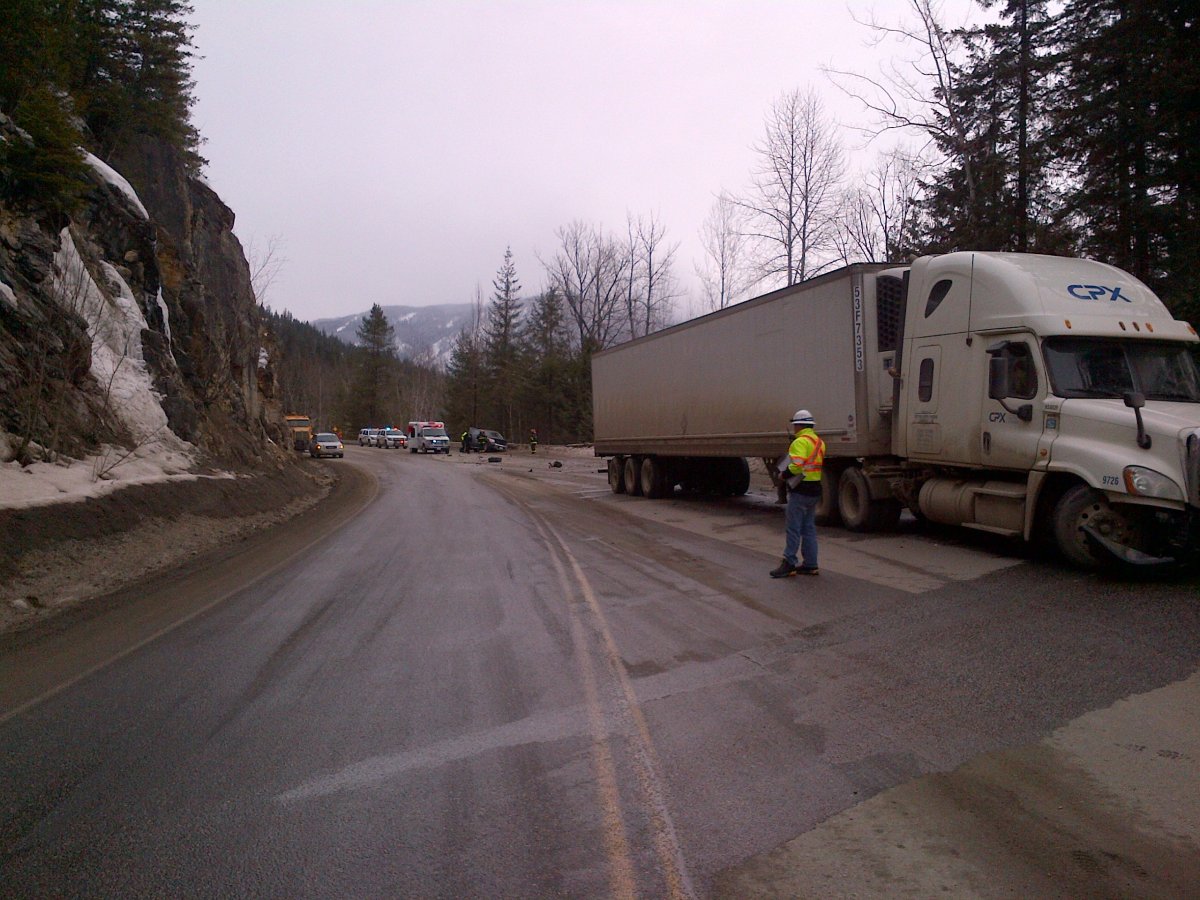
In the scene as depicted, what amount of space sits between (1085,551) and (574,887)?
7.73 metres

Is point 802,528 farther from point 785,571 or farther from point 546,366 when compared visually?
point 546,366

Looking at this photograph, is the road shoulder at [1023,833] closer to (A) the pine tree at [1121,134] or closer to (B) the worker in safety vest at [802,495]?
(B) the worker in safety vest at [802,495]

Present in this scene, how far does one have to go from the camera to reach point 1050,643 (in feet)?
21.1

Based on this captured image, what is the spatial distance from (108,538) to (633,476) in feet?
45.4

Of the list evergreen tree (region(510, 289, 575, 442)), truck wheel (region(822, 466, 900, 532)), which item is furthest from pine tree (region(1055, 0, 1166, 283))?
evergreen tree (region(510, 289, 575, 442))

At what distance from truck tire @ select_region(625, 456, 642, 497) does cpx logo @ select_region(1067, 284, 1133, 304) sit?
13.6 meters

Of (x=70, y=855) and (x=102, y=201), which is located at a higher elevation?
(x=102, y=201)

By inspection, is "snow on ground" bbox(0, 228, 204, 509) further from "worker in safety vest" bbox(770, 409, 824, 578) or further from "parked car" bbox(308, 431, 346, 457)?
"parked car" bbox(308, 431, 346, 457)

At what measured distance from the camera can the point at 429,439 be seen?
5622 centimetres

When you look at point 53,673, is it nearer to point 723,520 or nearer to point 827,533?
point 827,533

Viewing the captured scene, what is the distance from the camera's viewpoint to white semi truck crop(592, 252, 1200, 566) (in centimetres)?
843

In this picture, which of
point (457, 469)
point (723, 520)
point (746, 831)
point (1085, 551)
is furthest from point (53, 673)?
point (457, 469)

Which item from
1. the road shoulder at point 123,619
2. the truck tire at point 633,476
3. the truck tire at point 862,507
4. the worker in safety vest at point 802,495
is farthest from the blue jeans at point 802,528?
the truck tire at point 633,476

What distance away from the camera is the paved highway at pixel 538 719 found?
11.5 feet
